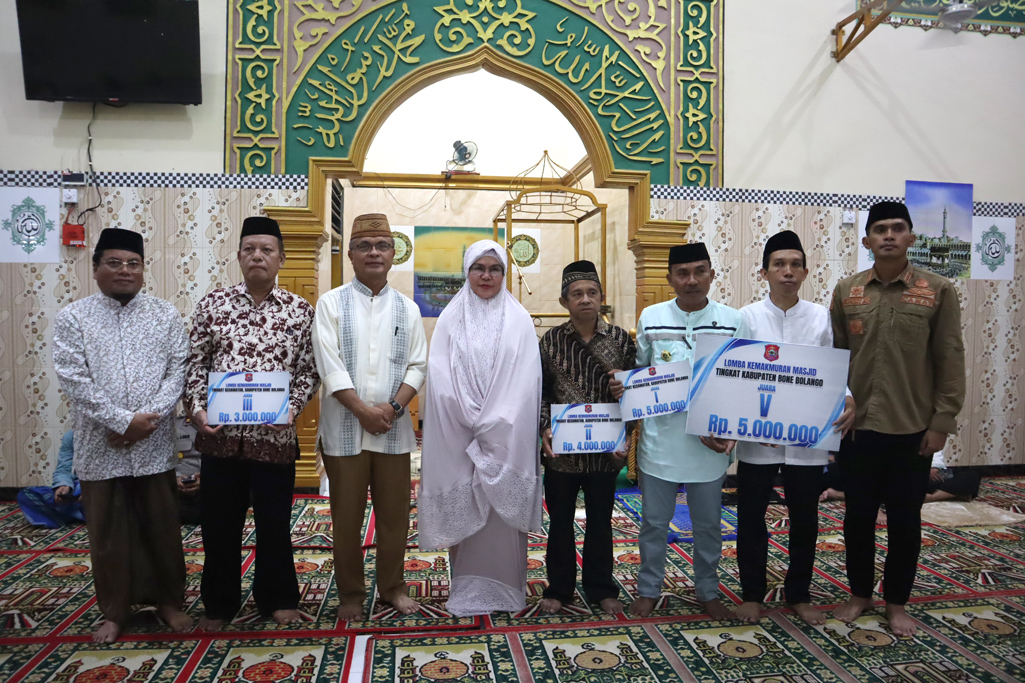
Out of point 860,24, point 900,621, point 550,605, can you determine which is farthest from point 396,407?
point 860,24

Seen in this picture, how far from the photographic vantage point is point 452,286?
829 cm

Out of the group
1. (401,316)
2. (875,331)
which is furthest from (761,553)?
(401,316)

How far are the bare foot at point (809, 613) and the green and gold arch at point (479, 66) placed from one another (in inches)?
127

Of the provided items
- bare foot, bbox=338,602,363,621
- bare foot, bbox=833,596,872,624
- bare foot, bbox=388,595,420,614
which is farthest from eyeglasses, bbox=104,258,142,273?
bare foot, bbox=833,596,872,624

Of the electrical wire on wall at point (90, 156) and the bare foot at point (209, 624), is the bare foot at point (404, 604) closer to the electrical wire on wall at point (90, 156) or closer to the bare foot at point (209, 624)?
the bare foot at point (209, 624)

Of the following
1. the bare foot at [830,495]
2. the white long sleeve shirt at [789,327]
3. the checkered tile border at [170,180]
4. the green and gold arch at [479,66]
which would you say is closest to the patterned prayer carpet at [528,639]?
the white long sleeve shirt at [789,327]

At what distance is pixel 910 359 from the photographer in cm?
261

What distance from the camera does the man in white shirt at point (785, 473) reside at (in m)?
2.68

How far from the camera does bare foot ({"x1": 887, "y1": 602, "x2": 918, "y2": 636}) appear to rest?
2594 mm

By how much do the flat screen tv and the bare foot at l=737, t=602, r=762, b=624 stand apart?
4459mm

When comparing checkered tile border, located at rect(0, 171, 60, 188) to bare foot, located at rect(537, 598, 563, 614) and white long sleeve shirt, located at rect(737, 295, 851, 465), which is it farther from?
white long sleeve shirt, located at rect(737, 295, 851, 465)

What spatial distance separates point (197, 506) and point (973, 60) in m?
6.55

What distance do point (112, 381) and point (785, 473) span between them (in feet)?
8.55

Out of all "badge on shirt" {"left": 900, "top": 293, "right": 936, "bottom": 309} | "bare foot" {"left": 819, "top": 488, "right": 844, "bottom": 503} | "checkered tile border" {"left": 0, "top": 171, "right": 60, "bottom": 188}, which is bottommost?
"bare foot" {"left": 819, "top": 488, "right": 844, "bottom": 503}
